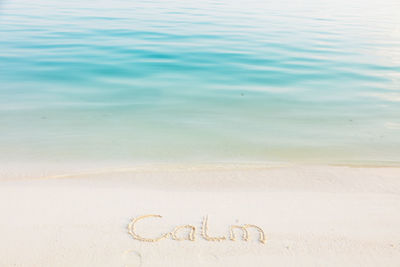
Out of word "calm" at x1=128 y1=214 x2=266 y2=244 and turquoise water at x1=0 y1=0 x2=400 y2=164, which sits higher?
turquoise water at x1=0 y1=0 x2=400 y2=164

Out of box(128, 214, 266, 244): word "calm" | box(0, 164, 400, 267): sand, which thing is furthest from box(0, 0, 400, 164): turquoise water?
box(128, 214, 266, 244): word "calm"

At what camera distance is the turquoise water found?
5.78m

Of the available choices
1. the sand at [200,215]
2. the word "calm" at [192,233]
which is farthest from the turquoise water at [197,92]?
the word "calm" at [192,233]

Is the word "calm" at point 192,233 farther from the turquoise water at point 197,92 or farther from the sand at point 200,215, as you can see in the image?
the turquoise water at point 197,92

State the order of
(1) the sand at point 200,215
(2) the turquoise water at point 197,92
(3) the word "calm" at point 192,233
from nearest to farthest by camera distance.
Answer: (1) the sand at point 200,215 → (3) the word "calm" at point 192,233 → (2) the turquoise water at point 197,92

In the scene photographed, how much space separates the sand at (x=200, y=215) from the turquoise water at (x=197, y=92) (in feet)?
2.78

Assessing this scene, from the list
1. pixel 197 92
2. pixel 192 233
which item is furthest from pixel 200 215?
pixel 197 92

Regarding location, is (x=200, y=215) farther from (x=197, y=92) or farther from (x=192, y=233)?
(x=197, y=92)

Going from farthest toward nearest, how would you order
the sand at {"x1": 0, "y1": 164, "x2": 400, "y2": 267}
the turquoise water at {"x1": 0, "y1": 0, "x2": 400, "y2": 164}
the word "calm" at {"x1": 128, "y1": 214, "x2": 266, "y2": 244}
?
the turquoise water at {"x1": 0, "y1": 0, "x2": 400, "y2": 164} < the word "calm" at {"x1": 128, "y1": 214, "x2": 266, "y2": 244} < the sand at {"x1": 0, "y1": 164, "x2": 400, "y2": 267}

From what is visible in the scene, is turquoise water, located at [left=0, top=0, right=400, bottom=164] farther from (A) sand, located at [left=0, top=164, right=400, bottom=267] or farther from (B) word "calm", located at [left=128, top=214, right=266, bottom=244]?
(B) word "calm", located at [left=128, top=214, right=266, bottom=244]

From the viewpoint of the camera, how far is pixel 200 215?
358 centimetres

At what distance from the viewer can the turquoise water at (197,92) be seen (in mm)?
5777

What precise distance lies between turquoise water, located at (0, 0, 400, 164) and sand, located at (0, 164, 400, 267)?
0.85m

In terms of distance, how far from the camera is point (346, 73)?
987 cm
